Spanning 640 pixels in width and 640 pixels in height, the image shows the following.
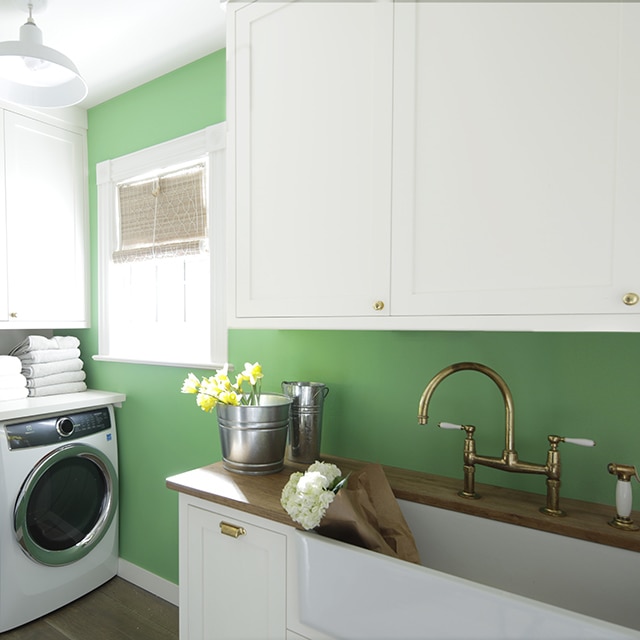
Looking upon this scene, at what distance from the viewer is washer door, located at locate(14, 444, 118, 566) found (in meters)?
2.27

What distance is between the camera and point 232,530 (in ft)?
4.56

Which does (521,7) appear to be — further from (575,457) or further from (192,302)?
(192,302)

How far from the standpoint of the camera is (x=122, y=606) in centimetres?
244

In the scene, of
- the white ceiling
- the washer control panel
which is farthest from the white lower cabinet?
the white ceiling

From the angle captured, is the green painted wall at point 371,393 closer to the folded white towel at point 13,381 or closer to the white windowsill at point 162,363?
the white windowsill at point 162,363

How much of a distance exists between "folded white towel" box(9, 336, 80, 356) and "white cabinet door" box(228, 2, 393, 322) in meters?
1.56

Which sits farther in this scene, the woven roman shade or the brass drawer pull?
the woven roman shade

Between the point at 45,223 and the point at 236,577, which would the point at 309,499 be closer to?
the point at 236,577

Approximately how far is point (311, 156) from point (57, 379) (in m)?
2.03

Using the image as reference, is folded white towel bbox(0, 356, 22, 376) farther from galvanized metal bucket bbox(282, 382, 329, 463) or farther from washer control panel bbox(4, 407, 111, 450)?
galvanized metal bucket bbox(282, 382, 329, 463)

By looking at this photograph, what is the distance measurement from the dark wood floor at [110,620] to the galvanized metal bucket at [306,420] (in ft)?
3.88

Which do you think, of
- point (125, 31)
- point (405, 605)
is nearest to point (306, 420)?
point (405, 605)

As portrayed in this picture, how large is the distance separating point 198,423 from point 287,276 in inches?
45.6

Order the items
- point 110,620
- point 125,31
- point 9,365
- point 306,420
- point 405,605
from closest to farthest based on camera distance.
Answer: point 405,605 < point 306,420 < point 125,31 < point 110,620 < point 9,365
